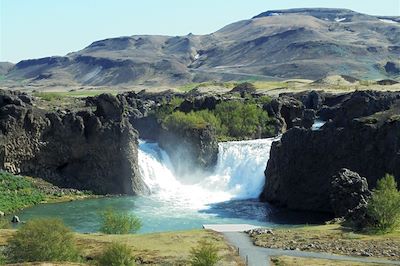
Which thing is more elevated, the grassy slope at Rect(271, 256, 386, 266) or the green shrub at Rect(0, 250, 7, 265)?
the green shrub at Rect(0, 250, 7, 265)

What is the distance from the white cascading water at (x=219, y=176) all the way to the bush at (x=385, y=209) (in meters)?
42.3

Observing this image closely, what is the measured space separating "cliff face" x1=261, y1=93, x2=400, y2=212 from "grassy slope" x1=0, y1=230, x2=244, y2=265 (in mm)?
34725

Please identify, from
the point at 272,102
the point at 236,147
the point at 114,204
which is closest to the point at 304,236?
the point at 114,204

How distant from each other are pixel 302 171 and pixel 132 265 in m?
61.4

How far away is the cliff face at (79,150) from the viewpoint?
118688 millimetres

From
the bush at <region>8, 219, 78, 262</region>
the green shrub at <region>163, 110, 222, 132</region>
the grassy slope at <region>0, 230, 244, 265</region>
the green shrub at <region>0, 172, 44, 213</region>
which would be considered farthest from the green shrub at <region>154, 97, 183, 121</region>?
the bush at <region>8, 219, 78, 262</region>

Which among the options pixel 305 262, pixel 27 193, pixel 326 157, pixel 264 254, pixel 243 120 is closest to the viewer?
pixel 305 262

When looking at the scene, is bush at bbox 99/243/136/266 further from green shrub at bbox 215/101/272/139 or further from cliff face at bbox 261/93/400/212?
green shrub at bbox 215/101/272/139

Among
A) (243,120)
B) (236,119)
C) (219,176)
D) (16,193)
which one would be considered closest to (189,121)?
(219,176)

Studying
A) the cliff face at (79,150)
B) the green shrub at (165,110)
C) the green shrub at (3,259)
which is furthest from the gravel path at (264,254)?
the green shrub at (165,110)

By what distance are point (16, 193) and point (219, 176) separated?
4037 cm

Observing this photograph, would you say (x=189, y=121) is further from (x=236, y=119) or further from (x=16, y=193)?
(x=16, y=193)

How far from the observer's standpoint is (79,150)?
401 ft

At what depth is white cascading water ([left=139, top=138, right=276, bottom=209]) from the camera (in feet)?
389
